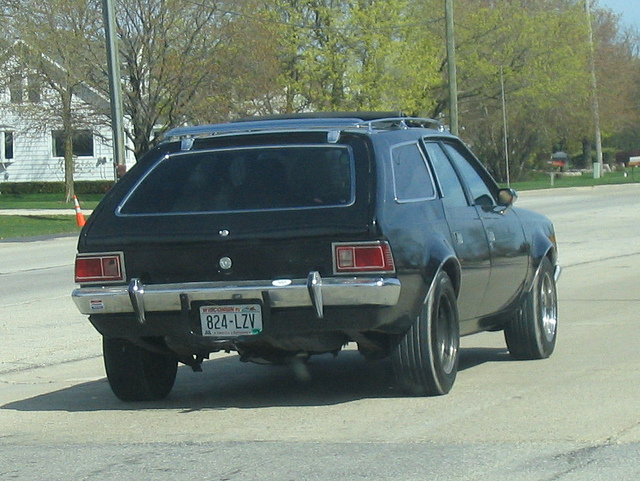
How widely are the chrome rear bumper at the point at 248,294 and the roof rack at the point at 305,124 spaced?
107 cm

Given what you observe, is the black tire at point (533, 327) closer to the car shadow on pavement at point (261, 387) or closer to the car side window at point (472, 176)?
the car shadow on pavement at point (261, 387)

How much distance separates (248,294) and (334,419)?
85 cm

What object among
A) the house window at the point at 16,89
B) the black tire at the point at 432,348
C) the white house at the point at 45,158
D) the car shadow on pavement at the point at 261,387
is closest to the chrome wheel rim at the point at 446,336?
the black tire at the point at 432,348

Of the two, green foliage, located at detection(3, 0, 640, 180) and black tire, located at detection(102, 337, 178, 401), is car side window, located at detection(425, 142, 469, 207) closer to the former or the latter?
black tire, located at detection(102, 337, 178, 401)

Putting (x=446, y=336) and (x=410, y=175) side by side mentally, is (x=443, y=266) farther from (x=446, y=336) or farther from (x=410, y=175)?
(x=410, y=175)

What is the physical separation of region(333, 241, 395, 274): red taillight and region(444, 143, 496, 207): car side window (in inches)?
69.4

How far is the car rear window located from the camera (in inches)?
281

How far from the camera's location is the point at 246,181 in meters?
7.35

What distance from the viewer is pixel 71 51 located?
4047 centimetres

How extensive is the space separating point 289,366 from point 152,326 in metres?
2.32

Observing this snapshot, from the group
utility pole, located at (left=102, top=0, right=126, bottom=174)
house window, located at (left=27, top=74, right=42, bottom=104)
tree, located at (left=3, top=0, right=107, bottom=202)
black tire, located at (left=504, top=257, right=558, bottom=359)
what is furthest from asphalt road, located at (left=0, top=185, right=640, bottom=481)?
house window, located at (left=27, top=74, right=42, bottom=104)

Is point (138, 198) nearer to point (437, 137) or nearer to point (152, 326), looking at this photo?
point (152, 326)

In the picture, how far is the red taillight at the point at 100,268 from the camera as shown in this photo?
7.17 metres

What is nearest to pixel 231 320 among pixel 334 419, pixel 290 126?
pixel 334 419
